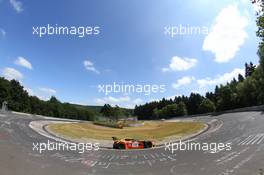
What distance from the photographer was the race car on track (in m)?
38.4

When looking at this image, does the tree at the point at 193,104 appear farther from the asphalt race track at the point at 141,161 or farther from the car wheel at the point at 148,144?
the car wheel at the point at 148,144

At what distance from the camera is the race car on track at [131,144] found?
38.4 meters

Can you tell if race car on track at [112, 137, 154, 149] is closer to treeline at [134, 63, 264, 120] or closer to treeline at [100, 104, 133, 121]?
treeline at [100, 104, 133, 121]

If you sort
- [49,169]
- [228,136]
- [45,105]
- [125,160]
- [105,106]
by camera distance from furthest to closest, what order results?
[45,105], [105,106], [228,136], [125,160], [49,169]

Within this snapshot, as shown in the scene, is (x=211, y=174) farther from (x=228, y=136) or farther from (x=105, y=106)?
(x=105, y=106)

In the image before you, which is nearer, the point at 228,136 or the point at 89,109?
the point at 228,136

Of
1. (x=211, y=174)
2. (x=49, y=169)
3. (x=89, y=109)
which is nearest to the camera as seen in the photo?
(x=211, y=174)

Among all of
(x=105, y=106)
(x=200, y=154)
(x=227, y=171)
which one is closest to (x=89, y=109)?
(x=105, y=106)

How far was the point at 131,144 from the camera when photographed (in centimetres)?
3878

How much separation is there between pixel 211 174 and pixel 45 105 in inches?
4369

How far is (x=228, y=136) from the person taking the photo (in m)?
38.6

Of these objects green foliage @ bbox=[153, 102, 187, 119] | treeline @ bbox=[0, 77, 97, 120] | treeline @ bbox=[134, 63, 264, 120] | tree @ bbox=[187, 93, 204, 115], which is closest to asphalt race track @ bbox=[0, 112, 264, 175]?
green foliage @ bbox=[153, 102, 187, 119]

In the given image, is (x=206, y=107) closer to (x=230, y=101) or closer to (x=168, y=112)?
(x=230, y=101)

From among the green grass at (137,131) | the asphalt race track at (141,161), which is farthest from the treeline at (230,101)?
the asphalt race track at (141,161)
